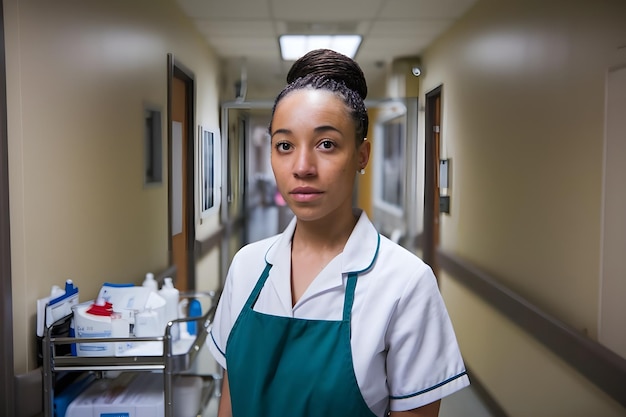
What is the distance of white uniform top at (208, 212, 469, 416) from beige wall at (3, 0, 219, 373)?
1.77ft

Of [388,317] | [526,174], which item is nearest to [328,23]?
[526,174]

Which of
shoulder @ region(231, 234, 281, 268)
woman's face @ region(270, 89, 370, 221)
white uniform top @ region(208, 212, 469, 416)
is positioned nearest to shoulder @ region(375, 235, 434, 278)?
white uniform top @ region(208, 212, 469, 416)

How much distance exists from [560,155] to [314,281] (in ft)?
2.57

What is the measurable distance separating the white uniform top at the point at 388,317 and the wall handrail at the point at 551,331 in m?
0.48

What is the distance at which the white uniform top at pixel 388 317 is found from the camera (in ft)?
3.35

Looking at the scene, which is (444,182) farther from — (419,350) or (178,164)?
(178,164)

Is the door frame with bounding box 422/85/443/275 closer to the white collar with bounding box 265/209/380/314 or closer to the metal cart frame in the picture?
the white collar with bounding box 265/209/380/314

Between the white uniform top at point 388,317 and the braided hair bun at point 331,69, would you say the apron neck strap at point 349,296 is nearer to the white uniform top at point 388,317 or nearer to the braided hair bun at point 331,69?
the white uniform top at point 388,317

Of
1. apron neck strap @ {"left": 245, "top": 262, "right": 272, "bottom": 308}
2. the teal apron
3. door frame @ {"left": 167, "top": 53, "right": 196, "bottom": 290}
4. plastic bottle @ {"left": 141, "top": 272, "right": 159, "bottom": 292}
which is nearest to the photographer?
the teal apron

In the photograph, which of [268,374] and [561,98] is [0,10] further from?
[561,98]

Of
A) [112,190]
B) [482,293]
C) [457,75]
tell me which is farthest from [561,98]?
[112,190]

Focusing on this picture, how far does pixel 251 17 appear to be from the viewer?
1.58 meters

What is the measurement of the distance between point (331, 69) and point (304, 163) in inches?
7.9

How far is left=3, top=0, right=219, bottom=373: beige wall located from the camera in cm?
143
